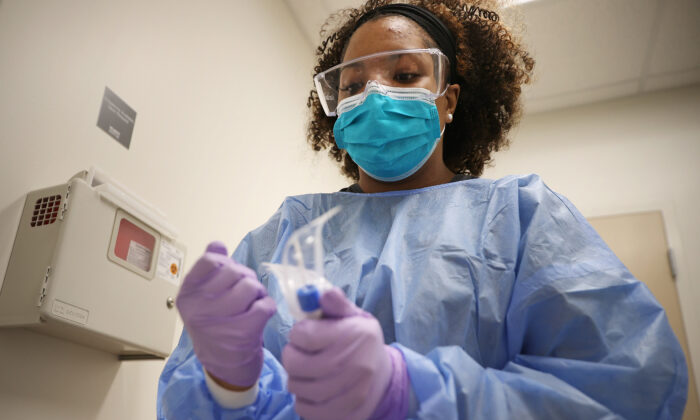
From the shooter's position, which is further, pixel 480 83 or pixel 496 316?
pixel 480 83

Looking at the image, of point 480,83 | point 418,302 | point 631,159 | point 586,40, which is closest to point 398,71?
point 480,83

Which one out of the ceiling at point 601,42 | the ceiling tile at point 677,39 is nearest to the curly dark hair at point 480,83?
the ceiling at point 601,42

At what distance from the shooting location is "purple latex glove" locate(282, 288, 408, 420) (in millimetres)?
562

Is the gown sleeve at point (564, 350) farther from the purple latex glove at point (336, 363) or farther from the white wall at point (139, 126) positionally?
the white wall at point (139, 126)

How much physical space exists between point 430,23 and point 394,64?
21cm

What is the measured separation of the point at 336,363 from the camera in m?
0.56

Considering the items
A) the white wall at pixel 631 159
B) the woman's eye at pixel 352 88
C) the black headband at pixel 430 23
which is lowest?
the woman's eye at pixel 352 88

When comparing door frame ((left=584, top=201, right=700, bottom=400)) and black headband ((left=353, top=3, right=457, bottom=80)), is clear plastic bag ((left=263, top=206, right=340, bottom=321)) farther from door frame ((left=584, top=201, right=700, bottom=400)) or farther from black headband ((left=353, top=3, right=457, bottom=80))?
door frame ((left=584, top=201, right=700, bottom=400))

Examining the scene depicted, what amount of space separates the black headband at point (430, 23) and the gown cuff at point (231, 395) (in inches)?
35.0

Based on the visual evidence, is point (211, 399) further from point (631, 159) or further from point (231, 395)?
point (631, 159)

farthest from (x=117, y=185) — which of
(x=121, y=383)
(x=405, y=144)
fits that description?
(x=405, y=144)

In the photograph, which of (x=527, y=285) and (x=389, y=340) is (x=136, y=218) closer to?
(x=389, y=340)

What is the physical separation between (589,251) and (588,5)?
7.48ft

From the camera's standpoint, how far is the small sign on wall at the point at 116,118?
4.49 ft
